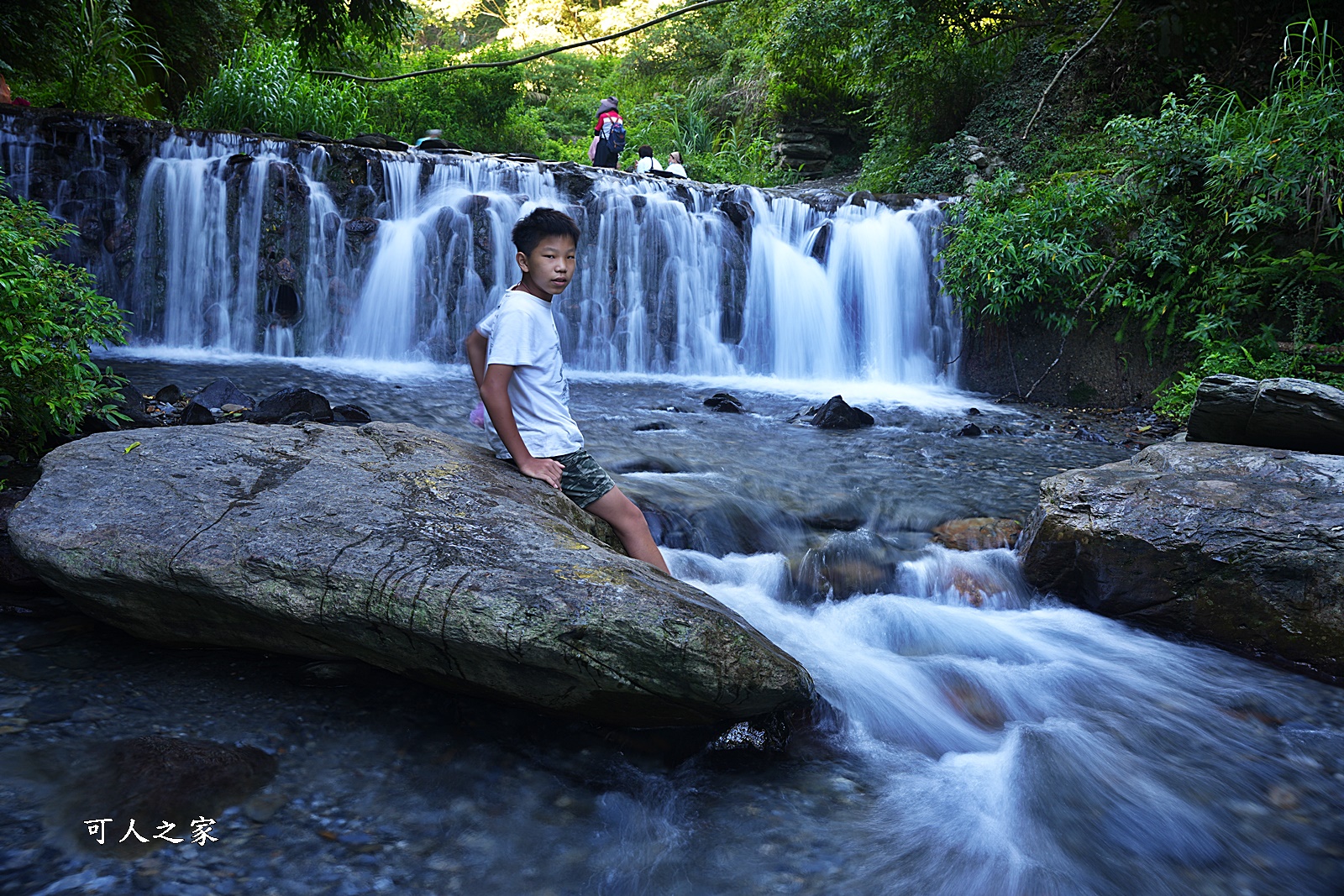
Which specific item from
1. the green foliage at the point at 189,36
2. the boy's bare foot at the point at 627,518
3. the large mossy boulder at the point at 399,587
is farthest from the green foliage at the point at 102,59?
the boy's bare foot at the point at 627,518

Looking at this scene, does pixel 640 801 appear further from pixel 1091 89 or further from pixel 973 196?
pixel 1091 89

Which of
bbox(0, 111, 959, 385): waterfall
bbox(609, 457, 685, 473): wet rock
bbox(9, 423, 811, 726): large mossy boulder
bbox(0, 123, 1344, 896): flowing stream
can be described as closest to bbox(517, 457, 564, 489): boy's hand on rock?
bbox(9, 423, 811, 726): large mossy boulder

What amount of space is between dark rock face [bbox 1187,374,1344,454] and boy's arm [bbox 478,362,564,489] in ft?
11.7

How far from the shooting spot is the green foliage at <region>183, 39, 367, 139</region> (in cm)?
1137

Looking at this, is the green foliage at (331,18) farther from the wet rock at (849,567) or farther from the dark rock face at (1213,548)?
the dark rock face at (1213,548)

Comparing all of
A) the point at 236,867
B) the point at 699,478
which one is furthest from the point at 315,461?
the point at 699,478

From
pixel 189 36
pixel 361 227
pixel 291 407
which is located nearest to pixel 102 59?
pixel 189 36

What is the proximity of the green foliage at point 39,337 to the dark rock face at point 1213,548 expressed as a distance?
4.49 m

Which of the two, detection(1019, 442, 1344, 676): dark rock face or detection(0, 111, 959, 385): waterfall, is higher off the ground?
detection(0, 111, 959, 385): waterfall

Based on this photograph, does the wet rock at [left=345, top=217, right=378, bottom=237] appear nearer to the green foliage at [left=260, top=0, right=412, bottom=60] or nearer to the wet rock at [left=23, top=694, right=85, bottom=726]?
the green foliage at [left=260, top=0, right=412, bottom=60]

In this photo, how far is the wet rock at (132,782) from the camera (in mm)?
1826

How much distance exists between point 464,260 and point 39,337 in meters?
6.34

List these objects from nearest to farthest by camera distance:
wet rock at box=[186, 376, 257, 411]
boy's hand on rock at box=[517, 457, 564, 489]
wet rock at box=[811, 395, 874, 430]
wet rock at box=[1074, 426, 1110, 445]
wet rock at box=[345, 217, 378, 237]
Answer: boy's hand on rock at box=[517, 457, 564, 489]
wet rock at box=[186, 376, 257, 411]
wet rock at box=[1074, 426, 1110, 445]
wet rock at box=[811, 395, 874, 430]
wet rock at box=[345, 217, 378, 237]

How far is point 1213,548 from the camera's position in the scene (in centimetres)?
339
